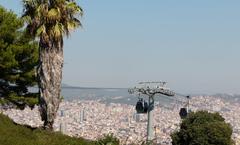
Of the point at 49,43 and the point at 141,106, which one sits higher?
the point at 49,43

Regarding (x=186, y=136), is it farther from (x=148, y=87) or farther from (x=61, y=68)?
(x=61, y=68)

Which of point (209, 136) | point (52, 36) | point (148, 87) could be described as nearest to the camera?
point (52, 36)

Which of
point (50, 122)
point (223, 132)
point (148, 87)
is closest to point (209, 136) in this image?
point (223, 132)

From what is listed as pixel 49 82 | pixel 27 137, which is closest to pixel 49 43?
pixel 49 82

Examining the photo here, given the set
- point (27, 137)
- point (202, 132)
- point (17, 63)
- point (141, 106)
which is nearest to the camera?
point (27, 137)

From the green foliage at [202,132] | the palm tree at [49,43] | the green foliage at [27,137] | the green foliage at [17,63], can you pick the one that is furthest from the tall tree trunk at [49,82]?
the green foliage at [202,132]

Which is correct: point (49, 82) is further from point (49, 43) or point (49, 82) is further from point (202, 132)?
point (202, 132)

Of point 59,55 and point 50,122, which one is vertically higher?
point 59,55
